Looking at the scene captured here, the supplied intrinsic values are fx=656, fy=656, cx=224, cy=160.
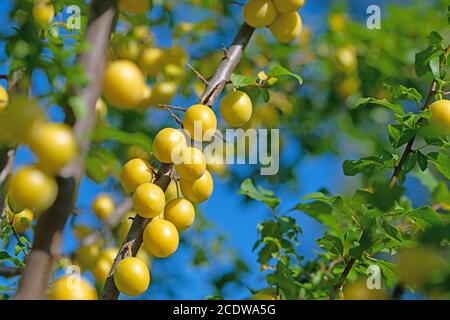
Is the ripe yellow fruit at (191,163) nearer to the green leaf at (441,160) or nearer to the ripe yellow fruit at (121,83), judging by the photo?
the ripe yellow fruit at (121,83)

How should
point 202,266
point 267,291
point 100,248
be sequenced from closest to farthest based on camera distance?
point 267,291 → point 100,248 → point 202,266

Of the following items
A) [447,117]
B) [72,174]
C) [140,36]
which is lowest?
[140,36]

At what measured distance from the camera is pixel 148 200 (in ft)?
3.02

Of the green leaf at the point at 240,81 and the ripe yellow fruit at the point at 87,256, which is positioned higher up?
the green leaf at the point at 240,81

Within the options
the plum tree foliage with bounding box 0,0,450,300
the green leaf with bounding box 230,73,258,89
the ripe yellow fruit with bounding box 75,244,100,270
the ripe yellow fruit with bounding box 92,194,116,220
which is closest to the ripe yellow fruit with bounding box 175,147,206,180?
the plum tree foliage with bounding box 0,0,450,300

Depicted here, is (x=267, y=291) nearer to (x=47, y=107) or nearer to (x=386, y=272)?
(x=386, y=272)

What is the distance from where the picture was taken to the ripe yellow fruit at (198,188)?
100 cm

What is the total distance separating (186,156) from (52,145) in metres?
0.35

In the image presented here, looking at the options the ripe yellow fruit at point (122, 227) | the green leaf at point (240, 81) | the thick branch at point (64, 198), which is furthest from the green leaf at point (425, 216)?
the ripe yellow fruit at point (122, 227)

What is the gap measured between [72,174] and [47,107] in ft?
0.29

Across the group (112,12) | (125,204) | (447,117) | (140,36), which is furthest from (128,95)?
(140,36)

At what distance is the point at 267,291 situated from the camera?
3.92ft

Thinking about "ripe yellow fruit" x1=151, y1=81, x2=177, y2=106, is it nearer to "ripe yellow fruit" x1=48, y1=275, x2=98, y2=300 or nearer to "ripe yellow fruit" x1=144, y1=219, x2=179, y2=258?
"ripe yellow fruit" x1=144, y1=219, x2=179, y2=258

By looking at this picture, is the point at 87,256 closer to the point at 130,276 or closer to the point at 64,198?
the point at 130,276
